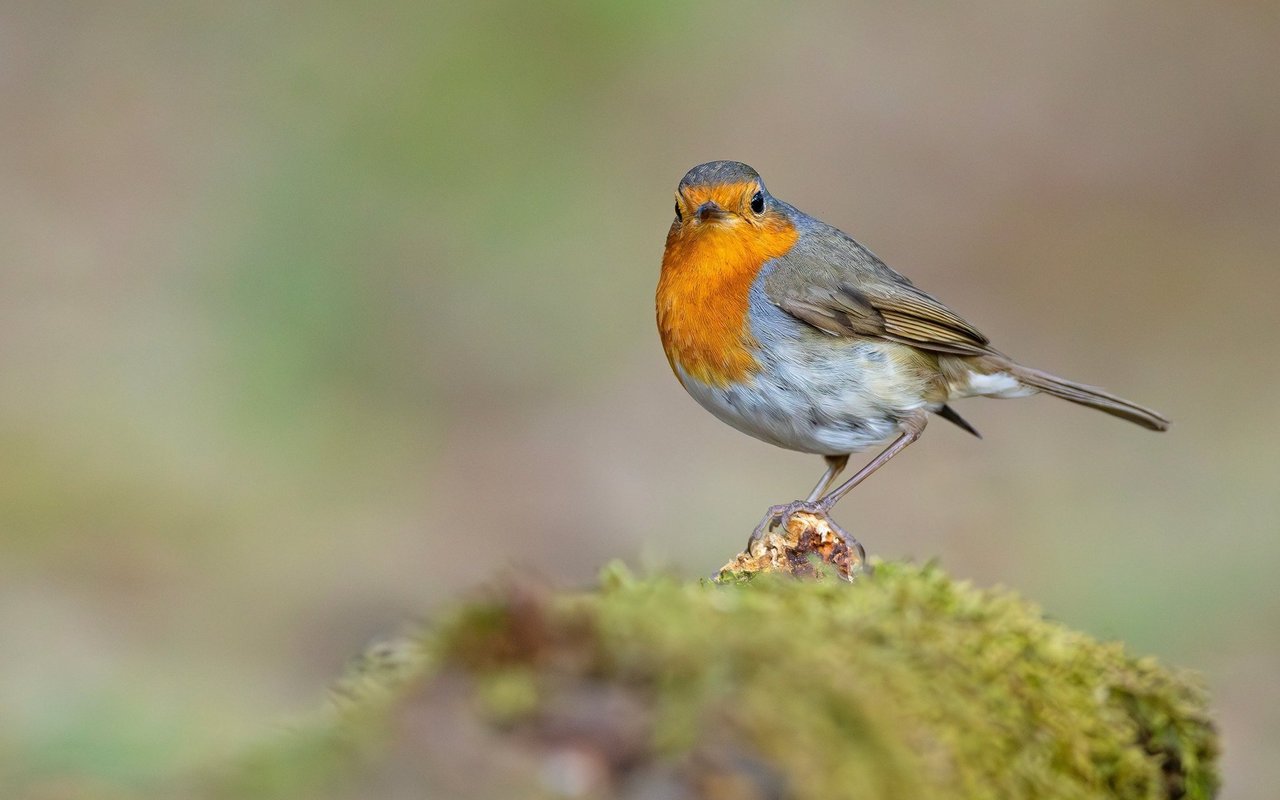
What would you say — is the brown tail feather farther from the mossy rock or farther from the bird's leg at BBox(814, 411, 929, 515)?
the mossy rock

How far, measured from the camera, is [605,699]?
171 cm

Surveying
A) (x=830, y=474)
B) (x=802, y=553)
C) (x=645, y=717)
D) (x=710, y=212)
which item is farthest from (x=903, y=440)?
(x=645, y=717)

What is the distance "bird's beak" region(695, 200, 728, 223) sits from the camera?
5.11m

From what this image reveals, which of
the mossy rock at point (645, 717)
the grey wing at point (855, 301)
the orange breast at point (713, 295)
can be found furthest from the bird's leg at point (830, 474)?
the mossy rock at point (645, 717)

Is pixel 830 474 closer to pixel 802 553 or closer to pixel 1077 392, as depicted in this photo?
pixel 1077 392

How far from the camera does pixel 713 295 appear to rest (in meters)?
5.00

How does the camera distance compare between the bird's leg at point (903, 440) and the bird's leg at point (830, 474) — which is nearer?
the bird's leg at point (903, 440)

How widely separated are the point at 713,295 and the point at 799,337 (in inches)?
13.8

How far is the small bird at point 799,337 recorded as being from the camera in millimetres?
4871

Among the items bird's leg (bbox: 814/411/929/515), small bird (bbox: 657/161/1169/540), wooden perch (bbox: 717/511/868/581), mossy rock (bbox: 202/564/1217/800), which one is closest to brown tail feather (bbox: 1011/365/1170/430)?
small bird (bbox: 657/161/1169/540)

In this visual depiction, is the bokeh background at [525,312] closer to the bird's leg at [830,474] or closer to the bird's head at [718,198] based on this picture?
the bird's leg at [830,474]

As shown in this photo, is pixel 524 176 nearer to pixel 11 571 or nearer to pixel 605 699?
pixel 11 571

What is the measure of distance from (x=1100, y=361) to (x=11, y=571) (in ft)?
28.6

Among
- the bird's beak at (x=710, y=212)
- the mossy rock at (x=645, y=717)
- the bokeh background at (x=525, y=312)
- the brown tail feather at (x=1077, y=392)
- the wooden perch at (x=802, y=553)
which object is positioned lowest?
the mossy rock at (x=645, y=717)
